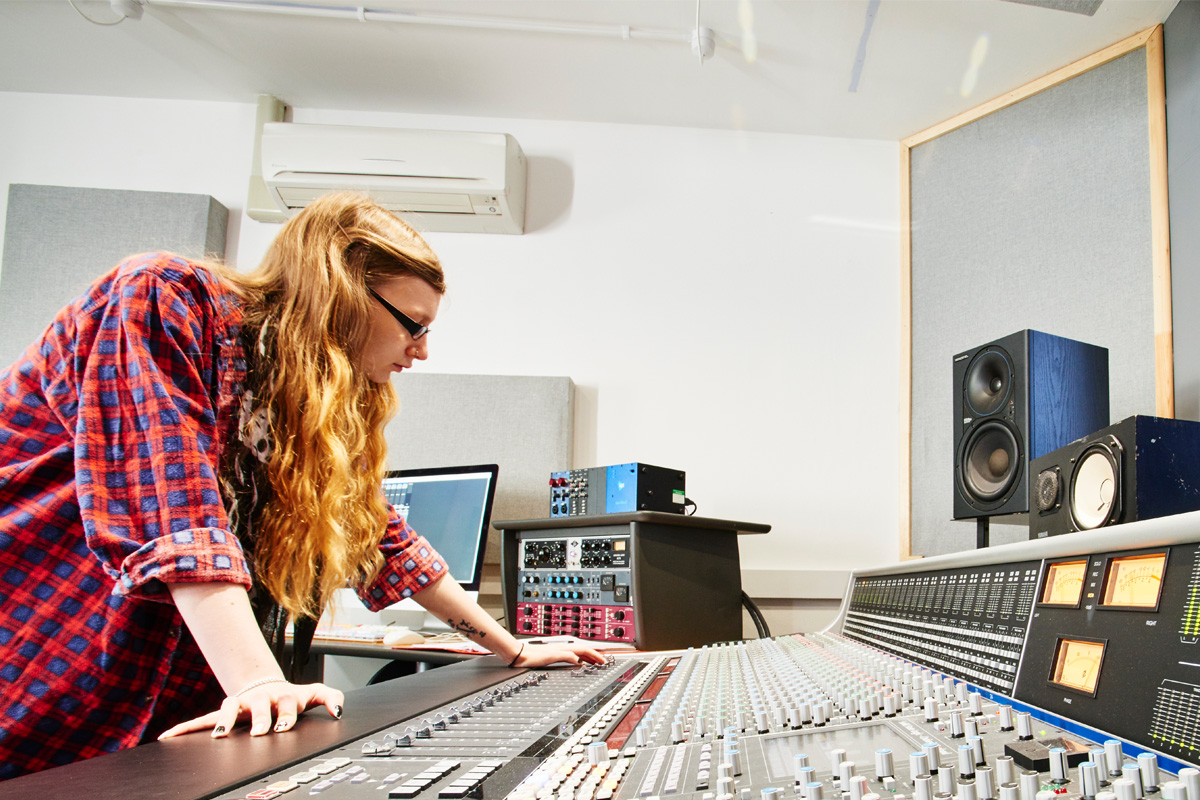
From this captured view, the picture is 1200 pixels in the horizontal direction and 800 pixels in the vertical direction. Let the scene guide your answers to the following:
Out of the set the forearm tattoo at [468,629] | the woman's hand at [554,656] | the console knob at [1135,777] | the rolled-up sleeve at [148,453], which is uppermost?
the rolled-up sleeve at [148,453]

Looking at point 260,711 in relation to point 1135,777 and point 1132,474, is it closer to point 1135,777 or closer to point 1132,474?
point 1135,777

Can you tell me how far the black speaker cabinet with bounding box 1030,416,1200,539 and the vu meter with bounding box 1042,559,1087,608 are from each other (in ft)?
1.70

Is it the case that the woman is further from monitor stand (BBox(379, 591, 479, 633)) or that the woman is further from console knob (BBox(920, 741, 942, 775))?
monitor stand (BBox(379, 591, 479, 633))

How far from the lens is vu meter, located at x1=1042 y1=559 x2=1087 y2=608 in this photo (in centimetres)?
66

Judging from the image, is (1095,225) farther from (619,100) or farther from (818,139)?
(619,100)

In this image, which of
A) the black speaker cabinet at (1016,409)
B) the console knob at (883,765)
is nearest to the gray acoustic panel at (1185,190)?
the black speaker cabinet at (1016,409)

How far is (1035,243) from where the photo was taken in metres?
2.37

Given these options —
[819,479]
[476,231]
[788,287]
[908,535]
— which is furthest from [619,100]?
[908,535]

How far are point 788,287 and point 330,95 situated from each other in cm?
179

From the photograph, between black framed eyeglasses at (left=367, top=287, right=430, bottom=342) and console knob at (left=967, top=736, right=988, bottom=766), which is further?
black framed eyeglasses at (left=367, top=287, right=430, bottom=342)

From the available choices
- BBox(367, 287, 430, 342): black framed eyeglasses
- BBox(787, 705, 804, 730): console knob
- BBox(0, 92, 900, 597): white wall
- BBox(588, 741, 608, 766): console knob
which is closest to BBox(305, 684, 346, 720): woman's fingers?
BBox(588, 741, 608, 766): console knob

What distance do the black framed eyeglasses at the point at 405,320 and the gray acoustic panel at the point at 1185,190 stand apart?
1858 mm

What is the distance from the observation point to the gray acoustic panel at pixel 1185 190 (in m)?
1.95

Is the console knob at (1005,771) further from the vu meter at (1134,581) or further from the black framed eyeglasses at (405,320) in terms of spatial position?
the black framed eyeglasses at (405,320)
